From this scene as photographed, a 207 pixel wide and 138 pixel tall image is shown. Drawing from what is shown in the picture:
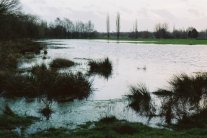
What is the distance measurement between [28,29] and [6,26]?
127 feet

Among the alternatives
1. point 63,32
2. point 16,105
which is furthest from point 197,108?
point 63,32

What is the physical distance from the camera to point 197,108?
1378 centimetres

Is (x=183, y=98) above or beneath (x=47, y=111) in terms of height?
above

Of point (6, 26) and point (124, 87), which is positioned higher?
point (6, 26)

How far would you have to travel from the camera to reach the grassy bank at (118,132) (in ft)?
32.5

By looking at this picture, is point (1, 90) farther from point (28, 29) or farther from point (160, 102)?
point (28, 29)

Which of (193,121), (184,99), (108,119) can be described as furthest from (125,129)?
(184,99)

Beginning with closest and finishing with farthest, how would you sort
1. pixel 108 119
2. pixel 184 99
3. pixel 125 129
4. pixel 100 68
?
pixel 125 129, pixel 108 119, pixel 184 99, pixel 100 68

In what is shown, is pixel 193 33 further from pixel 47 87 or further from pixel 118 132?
pixel 118 132

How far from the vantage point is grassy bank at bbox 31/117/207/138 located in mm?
9898

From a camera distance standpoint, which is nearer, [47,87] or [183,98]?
[183,98]

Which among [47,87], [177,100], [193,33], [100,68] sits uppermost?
[193,33]

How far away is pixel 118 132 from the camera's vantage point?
10.5 metres

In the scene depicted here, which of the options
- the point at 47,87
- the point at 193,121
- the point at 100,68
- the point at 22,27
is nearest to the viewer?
the point at 193,121
